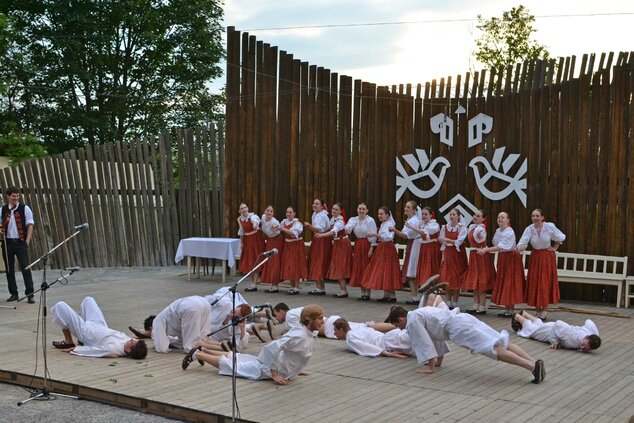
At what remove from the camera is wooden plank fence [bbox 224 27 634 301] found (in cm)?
1216

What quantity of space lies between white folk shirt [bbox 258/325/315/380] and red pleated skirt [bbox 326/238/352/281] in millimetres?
5716

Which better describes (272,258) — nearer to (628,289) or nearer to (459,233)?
(459,233)

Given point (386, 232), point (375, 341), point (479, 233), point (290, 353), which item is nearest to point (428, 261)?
point (386, 232)

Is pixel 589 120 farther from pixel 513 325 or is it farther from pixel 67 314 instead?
pixel 67 314

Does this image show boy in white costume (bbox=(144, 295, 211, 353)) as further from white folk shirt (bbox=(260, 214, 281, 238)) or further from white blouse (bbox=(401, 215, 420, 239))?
white folk shirt (bbox=(260, 214, 281, 238))

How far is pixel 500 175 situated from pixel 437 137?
134 centimetres

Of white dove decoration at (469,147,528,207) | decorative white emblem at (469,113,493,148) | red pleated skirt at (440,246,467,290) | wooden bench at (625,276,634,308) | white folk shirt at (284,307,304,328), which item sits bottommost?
wooden bench at (625,276,634,308)

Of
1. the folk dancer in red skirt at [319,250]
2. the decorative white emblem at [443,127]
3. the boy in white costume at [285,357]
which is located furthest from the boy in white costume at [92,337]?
the decorative white emblem at [443,127]

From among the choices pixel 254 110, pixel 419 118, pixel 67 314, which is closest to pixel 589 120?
pixel 419 118

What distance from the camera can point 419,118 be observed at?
13688 millimetres

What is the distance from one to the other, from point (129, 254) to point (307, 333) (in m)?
10.6

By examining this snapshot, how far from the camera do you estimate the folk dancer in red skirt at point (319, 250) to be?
13.0 meters

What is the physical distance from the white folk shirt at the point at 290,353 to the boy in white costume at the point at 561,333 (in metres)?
3.24

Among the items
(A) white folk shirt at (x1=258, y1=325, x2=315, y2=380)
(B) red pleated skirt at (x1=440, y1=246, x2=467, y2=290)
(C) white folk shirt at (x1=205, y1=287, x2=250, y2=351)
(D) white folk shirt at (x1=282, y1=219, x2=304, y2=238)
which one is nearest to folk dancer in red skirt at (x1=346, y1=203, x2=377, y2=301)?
(D) white folk shirt at (x1=282, y1=219, x2=304, y2=238)
